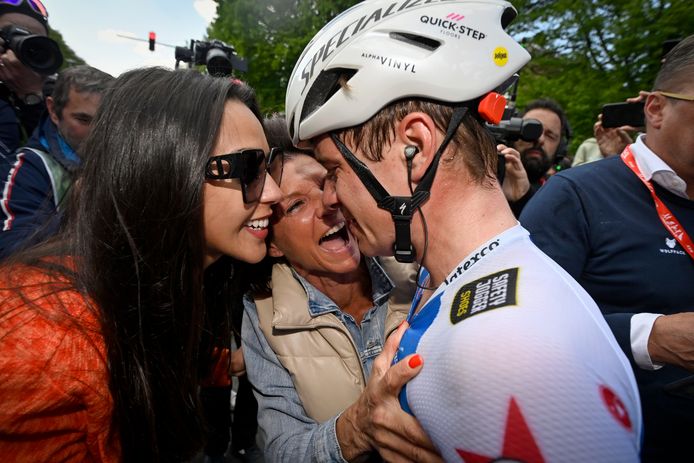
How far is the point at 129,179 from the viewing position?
1.76m

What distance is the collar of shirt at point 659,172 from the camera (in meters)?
2.31

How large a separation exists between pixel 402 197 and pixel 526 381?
2.67ft

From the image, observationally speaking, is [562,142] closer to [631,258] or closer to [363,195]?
[631,258]

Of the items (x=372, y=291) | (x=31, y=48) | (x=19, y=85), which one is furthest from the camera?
(x=19, y=85)

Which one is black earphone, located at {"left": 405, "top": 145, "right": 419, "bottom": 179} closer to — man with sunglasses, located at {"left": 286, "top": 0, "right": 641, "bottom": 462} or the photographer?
man with sunglasses, located at {"left": 286, "top": 0, "right": 641, "bottom": 462}

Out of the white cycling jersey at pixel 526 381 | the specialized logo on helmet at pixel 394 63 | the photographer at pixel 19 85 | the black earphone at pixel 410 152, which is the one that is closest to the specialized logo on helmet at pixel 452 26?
the specialized logo on helmet at pixel 394 63

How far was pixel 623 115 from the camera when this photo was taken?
2920mm

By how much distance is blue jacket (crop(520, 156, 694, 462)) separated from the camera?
7.36 feet

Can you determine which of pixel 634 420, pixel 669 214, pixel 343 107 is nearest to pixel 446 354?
pixel 634 420

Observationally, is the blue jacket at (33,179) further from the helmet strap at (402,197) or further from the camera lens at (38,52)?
the helmet strap at (402,197)

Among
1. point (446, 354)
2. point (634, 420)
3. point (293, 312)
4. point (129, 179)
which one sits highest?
point (129, 179)

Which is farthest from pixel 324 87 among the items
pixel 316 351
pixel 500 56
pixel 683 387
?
pixel 683 387

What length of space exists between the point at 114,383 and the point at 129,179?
82 cm

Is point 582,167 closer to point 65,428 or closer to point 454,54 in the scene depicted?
point 454,54
